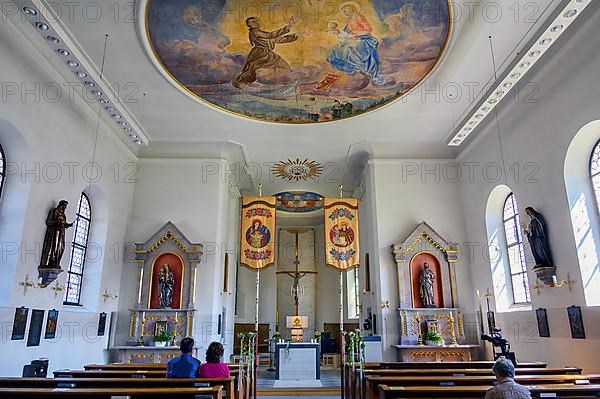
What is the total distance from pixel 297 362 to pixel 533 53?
352 inches

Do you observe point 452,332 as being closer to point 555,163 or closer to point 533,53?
point 555,163

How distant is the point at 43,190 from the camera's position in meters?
8.19

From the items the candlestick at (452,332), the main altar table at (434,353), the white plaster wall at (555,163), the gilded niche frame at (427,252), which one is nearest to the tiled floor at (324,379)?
the main altar table at (434,353)

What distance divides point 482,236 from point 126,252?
9341 millimetres


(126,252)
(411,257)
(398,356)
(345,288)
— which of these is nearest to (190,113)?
(126,252)

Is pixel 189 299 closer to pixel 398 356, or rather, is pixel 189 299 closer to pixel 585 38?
pixel 398 356

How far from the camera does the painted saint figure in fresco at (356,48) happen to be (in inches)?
302

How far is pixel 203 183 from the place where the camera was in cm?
1220

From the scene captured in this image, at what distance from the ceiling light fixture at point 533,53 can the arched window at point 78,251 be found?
895cm

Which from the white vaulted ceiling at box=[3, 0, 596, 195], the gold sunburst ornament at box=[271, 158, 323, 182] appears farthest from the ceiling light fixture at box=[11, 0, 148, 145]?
the gold sunburst ornament at box=[271, 158, 323, 182]

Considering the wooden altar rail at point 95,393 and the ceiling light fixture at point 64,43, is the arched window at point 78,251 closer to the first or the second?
the ceiling light fixture at point 64,43

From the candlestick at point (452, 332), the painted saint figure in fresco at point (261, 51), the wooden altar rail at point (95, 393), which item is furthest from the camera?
the candlestick at point (452, 332)

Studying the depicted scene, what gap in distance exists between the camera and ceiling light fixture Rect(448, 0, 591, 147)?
5.92 metres

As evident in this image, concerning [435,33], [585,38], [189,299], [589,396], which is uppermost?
[435,33]
